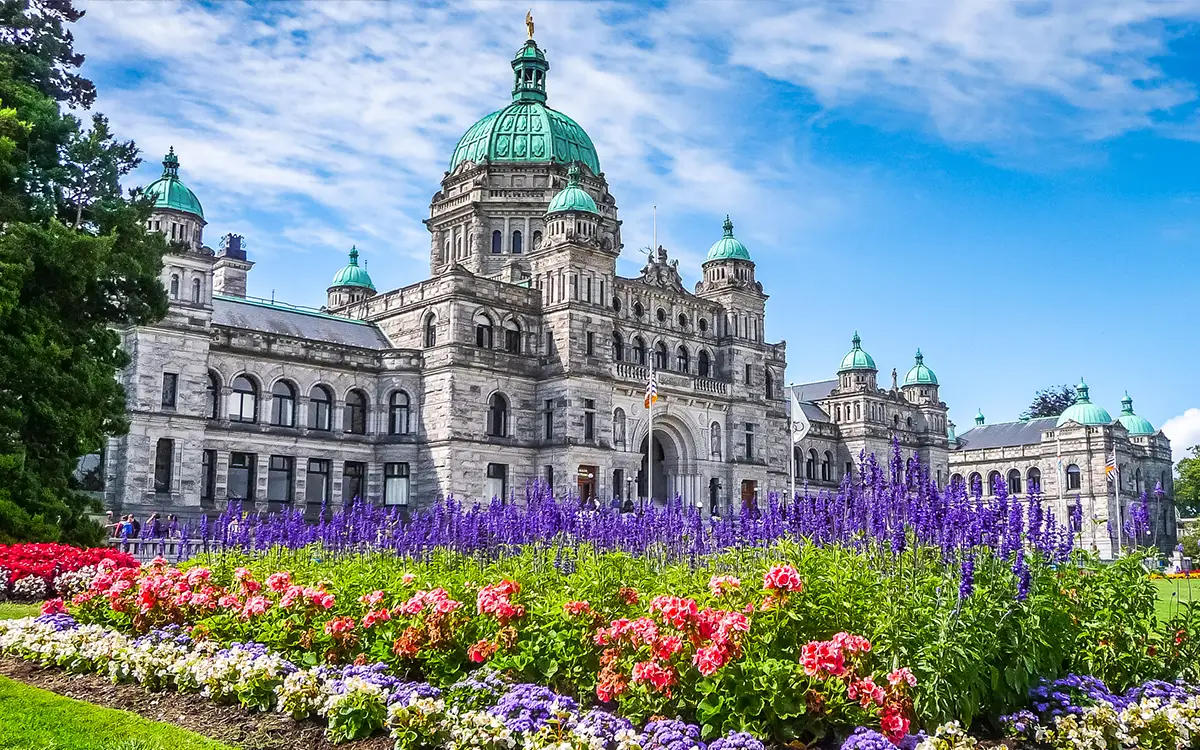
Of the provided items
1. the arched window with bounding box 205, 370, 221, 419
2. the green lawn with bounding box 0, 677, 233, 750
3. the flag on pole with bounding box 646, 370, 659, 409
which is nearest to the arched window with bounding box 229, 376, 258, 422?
the arched window with bounding box 205, 370, 221, 419

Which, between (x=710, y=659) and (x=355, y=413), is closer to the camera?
(x=710, y=659)

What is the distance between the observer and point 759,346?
5425 cm

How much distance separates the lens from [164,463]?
123 feet

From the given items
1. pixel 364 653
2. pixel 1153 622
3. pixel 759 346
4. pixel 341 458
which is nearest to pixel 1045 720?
pixel 1153 622

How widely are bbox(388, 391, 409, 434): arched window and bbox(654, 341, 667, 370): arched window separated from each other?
12.1m

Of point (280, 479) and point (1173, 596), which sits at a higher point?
point (280, 479)

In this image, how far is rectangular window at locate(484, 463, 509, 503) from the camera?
44.3 meters

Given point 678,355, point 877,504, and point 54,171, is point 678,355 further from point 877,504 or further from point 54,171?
point 877,504

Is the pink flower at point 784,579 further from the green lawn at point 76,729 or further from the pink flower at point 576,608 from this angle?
the green lawn at point 76,729

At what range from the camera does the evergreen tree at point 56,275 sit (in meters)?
21.6

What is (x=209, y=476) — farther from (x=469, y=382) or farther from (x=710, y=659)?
(x=710, y=659)

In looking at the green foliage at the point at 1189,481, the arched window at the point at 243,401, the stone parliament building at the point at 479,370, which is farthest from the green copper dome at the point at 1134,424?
the arched window at the point at 243,401

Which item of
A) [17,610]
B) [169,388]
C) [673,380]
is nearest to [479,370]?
[673,380]

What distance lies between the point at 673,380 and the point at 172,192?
73.9ft
